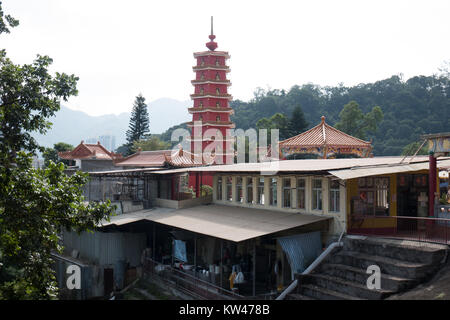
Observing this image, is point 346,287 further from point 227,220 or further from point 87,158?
point 87,158

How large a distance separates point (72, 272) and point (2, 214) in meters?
11.2

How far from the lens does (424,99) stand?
7675 cm

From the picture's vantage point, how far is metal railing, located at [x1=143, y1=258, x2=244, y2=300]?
45.7ft

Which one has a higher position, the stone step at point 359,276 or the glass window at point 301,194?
the glass window at point 301,194

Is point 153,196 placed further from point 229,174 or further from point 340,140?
point 340,140

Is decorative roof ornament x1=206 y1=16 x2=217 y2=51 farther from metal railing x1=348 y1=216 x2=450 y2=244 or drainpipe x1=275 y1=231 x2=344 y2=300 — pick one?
drainpipe x1=275 y1=231 x2=344 y2=300

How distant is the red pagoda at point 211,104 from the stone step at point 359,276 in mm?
25685

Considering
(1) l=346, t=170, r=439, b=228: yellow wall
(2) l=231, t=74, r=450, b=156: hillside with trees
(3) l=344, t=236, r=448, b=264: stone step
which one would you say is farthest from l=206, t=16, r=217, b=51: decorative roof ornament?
(3) l=344, t=236, r=448, b=264: stone step

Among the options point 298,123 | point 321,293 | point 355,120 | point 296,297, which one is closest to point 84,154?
point 298,123

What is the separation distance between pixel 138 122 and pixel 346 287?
57.9 metres

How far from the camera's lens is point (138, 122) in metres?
65.8

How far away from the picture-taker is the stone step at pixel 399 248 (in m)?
11.1

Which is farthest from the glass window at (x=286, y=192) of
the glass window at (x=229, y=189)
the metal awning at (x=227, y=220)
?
the glass window at (x=229, y=189)

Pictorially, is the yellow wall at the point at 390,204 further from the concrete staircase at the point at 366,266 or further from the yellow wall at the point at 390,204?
the concrete staircase at the point at 366,266
